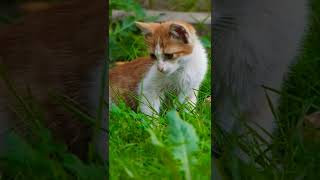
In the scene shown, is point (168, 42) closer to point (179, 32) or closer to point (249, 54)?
point (179, 32)

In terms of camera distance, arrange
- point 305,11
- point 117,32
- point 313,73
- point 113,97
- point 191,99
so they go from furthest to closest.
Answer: point 117,32, point 113,97, point 191,99, point 313,73, point 305,11

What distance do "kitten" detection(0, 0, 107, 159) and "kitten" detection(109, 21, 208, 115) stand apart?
1.23 metres

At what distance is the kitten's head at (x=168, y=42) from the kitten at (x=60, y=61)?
1379 millimetres

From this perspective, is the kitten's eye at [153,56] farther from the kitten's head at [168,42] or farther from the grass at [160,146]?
the grass at [160,146]

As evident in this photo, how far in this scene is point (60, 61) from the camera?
1.51 metres

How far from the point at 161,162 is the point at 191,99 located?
2.80ft

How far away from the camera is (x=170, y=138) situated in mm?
1549

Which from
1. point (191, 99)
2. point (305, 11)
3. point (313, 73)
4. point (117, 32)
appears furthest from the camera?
point (117, 32)

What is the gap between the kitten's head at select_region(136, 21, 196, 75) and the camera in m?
2.91

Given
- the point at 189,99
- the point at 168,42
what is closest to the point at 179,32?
the point at 168,42

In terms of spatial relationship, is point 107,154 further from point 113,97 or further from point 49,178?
point 113,97

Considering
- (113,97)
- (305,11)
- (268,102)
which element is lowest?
(113,97)

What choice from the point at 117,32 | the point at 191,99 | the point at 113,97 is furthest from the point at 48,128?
the point at 117,32

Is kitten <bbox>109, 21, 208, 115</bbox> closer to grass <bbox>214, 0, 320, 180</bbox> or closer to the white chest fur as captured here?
the white chest fur
